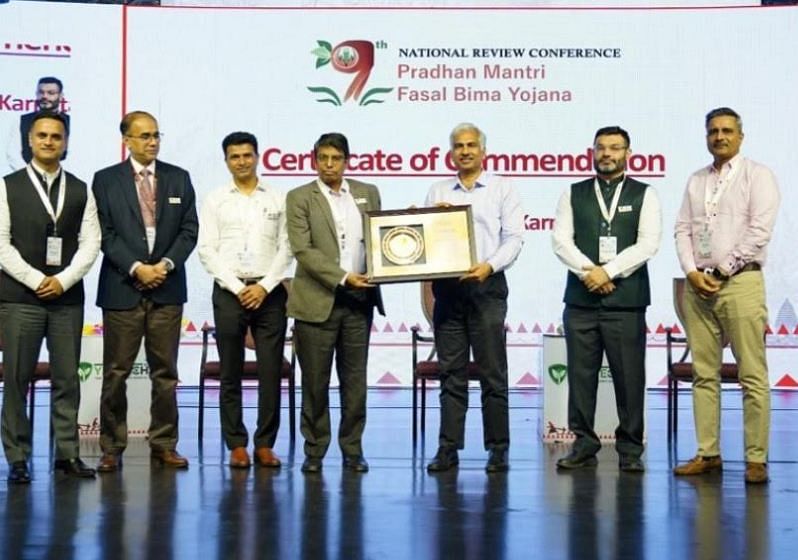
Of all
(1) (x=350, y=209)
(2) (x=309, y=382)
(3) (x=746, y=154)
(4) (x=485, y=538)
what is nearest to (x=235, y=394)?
(2) (x=309, y=382)

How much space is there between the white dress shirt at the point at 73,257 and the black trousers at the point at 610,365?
2.10 metres

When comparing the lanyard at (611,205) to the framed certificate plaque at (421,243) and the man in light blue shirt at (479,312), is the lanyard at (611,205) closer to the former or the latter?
the man in light blue shirt at (479,312)

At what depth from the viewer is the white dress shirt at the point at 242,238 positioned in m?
5.92

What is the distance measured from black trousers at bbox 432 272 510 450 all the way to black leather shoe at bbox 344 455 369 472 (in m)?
0.36

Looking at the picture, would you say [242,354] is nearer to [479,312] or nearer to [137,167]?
[137,167]

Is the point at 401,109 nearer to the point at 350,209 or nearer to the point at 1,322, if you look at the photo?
the point at 350,209

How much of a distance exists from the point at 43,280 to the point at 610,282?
7.78 ft

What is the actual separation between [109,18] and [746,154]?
14.5 feet

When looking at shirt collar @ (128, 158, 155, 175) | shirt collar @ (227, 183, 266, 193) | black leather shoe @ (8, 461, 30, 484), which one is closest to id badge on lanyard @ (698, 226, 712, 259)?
shirt collar @ (227, 183, 266, 193)

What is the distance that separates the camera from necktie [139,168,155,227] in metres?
5.82

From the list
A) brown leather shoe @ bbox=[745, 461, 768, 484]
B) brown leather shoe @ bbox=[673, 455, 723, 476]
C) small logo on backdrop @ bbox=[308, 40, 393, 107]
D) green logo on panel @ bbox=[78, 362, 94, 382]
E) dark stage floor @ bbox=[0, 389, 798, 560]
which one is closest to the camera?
dark stage floor @ bbox=[0, 389, 798, 560]

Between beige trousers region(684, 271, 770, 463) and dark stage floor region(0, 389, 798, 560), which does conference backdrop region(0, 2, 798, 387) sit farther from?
beige trousers region(684, 271, 770, 463)

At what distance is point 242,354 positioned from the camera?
6035 millimetres

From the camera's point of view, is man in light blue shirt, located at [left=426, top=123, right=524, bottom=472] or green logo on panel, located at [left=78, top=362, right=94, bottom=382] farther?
green logo on panel, located at [left=78, top=362, right=94, bottom=382]
